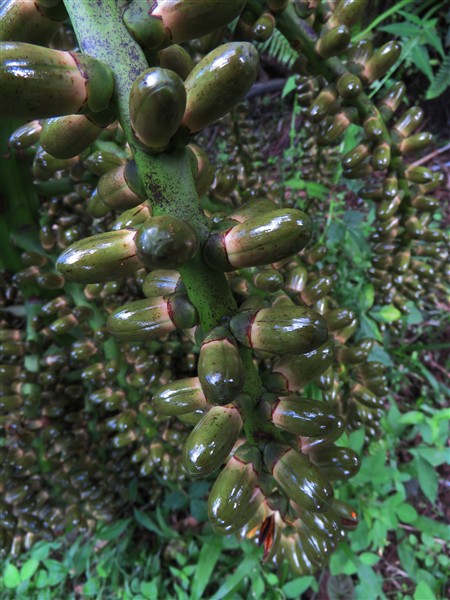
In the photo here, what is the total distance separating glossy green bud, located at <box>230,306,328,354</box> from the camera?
1.70ft

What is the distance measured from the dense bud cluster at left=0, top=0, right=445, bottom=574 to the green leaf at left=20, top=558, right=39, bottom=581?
641mm

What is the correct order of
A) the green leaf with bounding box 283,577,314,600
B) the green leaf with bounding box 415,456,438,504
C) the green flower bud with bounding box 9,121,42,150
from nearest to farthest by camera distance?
the green flower bud with bounding box 9,121,42,150 < the green leaf with bounding box 283,577,314,600 < the green leaf with bounding box 415,456,438,504

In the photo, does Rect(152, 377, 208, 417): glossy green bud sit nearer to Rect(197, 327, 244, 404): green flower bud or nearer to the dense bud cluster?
the dense bud cluster

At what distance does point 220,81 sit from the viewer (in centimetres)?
45

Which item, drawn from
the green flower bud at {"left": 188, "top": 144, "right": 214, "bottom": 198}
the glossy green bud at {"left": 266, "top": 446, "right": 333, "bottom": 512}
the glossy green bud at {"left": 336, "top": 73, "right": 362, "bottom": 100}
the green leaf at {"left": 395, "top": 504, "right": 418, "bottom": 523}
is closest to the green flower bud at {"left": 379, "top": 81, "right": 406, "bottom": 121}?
the glossy green bud at {"left": 336, "top": 73, "right": 362, "bottom": 100}

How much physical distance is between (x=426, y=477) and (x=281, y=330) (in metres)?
1.45

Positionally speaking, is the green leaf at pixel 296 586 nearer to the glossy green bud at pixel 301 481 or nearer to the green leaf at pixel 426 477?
the green leaf at pixel 426 477

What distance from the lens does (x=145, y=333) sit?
23.7 inches

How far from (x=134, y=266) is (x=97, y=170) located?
0.37 metres

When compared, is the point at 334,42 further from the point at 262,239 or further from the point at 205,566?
the point at 205,566

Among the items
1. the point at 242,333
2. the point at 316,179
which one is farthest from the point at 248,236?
the point at 316,179

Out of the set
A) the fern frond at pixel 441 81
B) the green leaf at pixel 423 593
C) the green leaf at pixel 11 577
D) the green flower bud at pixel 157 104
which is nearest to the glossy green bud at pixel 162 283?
the green flower bud at pixel 157 104

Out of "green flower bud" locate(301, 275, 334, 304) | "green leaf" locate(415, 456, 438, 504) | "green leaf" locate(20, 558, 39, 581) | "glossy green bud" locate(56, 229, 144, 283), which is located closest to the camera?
"glossy green bud" locate(56, 229, 144, 283)

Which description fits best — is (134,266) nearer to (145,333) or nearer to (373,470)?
(145,333)
